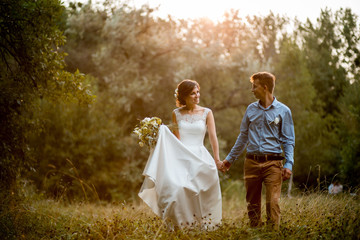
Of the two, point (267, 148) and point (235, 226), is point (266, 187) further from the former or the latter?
point (235, 226)

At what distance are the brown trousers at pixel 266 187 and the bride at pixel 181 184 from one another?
0.48 metres

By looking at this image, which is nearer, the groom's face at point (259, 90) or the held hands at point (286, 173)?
the held hands at point (286, 173)

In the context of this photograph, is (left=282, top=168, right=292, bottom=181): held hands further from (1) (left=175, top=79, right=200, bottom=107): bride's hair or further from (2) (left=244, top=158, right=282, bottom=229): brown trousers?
(1) (left=175, top=79, right=200, bottom=107): bride's hair

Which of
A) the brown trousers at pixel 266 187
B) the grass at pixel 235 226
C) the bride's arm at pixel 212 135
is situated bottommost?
the grass at pixel 235 226

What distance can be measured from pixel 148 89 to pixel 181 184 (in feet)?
40.7

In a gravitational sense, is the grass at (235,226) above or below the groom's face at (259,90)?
below

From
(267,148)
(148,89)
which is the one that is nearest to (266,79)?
(267,148)

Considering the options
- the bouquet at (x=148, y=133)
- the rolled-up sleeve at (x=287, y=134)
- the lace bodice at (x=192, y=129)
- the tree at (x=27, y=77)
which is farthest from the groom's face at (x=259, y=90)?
the tree at (x=27, y=77)

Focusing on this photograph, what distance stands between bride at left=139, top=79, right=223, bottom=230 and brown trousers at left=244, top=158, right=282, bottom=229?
48cm

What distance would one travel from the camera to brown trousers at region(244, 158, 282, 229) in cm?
491

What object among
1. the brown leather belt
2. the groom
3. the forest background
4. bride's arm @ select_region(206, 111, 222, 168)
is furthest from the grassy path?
the forest background

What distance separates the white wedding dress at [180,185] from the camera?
5227 mm

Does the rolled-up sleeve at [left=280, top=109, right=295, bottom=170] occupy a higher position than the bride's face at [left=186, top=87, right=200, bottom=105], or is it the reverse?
the bride's face at [left=186, top=87, right=200, bottom=105]

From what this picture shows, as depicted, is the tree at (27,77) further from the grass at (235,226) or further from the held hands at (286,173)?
the held hands at (286,173)
